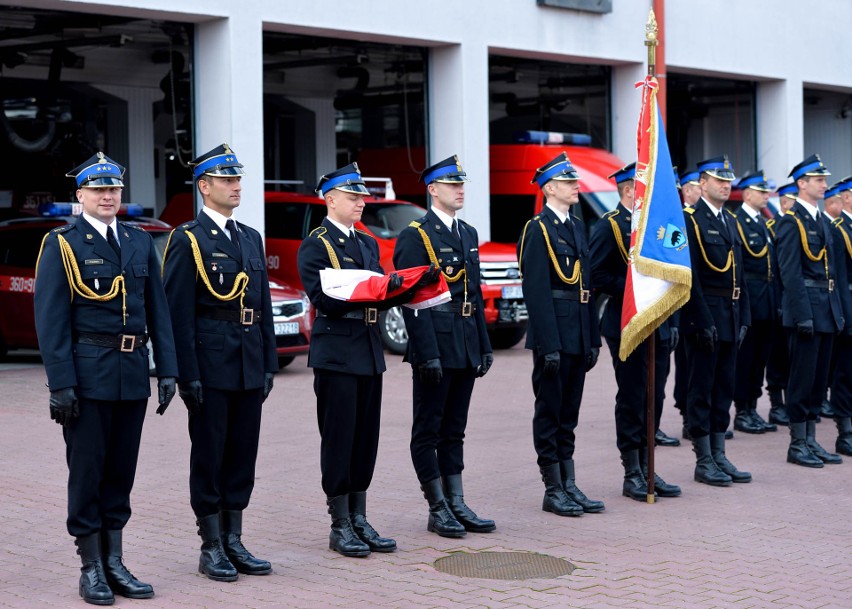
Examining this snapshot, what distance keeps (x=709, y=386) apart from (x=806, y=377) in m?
1.21

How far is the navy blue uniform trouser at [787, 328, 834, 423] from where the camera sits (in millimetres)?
10141

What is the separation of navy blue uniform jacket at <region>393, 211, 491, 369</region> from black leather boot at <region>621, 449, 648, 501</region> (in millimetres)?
1531

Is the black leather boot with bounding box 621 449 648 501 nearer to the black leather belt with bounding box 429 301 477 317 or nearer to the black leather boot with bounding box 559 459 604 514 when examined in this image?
the black leather boot with bounding box 559 459 604 514

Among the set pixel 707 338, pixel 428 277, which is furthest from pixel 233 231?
pixel 707 338

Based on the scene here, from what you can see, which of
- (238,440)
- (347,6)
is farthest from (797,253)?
(347,6)

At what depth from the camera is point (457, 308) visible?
7.85m

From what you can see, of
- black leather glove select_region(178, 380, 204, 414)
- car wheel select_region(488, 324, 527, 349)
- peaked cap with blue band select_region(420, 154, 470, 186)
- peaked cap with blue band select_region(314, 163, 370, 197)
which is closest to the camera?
black leather glove select_region(178, 380, 204, 414)

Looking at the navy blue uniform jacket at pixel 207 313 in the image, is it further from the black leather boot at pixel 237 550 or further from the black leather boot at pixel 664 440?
the black leather boot at pixel 664 440

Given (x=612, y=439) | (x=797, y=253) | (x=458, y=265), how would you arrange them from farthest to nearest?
(x=612, y=439), (x=797, y=253), (x=458, y=265)

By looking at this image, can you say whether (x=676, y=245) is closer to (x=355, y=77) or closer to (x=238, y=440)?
(x=238, y=440)

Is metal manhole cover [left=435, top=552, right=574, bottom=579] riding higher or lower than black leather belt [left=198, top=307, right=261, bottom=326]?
lower

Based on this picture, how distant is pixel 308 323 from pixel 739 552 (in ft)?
28.9

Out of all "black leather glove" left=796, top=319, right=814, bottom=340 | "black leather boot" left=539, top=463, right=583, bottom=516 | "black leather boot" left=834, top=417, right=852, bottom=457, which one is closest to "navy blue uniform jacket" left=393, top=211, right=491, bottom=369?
"black leather boot" left=539, top=463, right=583, bottom=516

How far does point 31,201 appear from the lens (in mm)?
25922
